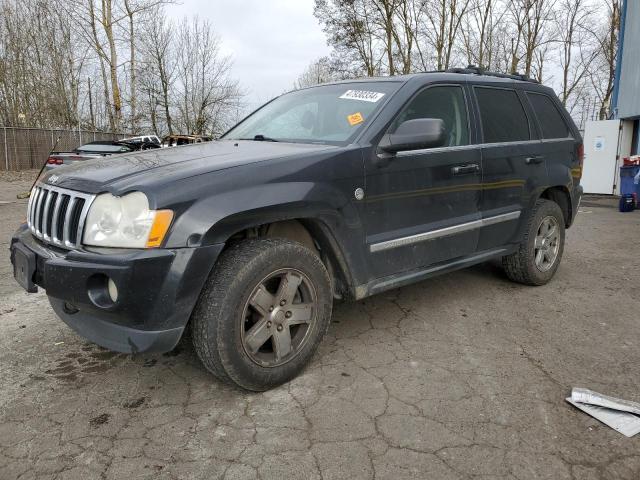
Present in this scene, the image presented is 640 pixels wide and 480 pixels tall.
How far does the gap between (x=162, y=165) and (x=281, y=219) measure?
70cm

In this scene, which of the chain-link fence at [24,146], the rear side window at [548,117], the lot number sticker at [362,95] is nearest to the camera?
the lot number sticker at [362,95]

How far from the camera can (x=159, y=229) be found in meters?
2.29

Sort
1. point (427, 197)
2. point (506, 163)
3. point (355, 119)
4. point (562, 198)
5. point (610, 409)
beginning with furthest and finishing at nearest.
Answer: point (562, 198) → point (506, 163) → point (427, 197) → point (355, 119) → point (610, 409)

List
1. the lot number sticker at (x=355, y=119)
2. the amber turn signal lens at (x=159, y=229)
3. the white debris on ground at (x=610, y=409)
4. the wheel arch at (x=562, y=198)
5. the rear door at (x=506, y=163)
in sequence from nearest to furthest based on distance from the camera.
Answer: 1. the amber turn signal lens at (x=159, y=229)
2. the white debris on ground at (x=610, y=409)
3. the lot number sticker at (x=355, y=119)
4. the rear door at (x=506, y=163)
5. the wheel arch at (x=562, y=198)

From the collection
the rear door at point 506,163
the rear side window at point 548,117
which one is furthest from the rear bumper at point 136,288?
the rear side window at point 548,117

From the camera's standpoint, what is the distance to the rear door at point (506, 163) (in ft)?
12.9

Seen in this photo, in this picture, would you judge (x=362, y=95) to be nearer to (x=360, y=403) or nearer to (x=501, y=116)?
(x=501, y=116)

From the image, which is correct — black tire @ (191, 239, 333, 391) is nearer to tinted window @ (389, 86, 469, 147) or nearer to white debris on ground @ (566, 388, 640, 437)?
tinted window @ (389, 86, 469, 147)

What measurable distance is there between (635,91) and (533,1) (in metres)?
16.3

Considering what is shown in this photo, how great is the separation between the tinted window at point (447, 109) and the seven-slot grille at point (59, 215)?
211cm

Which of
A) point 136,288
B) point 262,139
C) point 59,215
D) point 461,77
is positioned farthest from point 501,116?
point 59,215

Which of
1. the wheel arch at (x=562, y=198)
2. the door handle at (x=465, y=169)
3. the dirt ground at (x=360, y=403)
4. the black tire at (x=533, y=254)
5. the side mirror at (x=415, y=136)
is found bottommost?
the dirt ground at (x=360, y=403)

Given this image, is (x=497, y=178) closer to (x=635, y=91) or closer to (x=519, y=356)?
(x=519, y=356)

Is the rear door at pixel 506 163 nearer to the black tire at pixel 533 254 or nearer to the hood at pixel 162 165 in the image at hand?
the black tire at pixel 533 254
